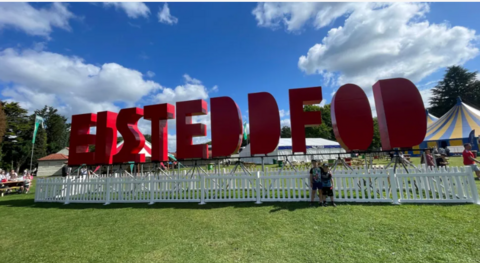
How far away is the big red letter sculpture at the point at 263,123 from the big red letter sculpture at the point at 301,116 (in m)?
0.64

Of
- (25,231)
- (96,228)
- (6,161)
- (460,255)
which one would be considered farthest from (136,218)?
(6,161)

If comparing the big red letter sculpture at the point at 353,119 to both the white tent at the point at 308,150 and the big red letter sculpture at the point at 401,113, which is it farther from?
the white tent at the point at 308,150

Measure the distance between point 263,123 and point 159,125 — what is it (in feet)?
16.0

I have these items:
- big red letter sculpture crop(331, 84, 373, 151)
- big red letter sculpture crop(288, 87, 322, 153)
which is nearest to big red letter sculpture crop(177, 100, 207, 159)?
big red letter sculpture crop(288, 87, 322, 153)

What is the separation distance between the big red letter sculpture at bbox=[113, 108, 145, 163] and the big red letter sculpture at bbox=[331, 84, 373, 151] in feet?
28.6

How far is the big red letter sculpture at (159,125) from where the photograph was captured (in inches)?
384

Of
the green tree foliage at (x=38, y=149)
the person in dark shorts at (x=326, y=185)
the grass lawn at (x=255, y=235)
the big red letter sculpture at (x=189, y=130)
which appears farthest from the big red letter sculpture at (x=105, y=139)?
the green tree foliage at (x=38, y=149)

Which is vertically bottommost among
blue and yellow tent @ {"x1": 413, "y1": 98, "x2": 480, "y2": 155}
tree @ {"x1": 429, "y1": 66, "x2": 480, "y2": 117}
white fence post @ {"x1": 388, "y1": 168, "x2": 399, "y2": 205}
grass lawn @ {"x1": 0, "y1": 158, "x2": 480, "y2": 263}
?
grass lawn @ {"x1": 0, "y1": 158, "x2": 480, "y2": 263}

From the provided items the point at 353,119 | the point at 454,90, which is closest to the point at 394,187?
the point at 353,119

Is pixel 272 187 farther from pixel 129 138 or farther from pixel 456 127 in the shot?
pixel 456 127

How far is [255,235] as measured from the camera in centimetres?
463

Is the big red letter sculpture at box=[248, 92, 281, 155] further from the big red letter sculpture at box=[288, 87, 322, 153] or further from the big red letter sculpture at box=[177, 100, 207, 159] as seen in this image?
the big red letter sculpture at box=[177, 100, 207, 159]

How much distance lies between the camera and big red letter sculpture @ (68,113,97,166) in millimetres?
10422

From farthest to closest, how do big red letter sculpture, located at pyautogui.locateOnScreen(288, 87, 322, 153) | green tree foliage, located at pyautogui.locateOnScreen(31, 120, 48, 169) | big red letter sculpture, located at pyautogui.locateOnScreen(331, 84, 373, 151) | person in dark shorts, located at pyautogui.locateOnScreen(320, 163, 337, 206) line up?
green tree foliage, located at pyautogui.locateOnScreen(31, 120, 48, 169) < big red letter sculpture, located at pyautogui.locateOnScreen(288, 87, 322, 153) < big red letter sculpture, located at pyautogui.locateOnScreen(331, 84, 373, 151) < person in dark shorts, located at pyautogui.locateOnScreen(320, 163, 337, 206)
